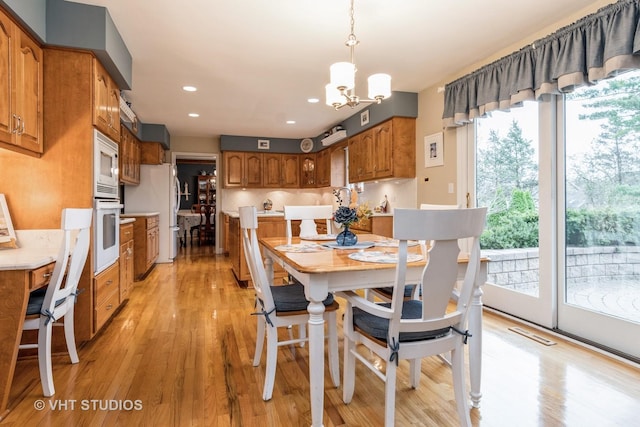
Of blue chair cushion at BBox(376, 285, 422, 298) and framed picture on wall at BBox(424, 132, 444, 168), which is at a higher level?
framed picture on wall at BBox(424, 132, 444, 168)

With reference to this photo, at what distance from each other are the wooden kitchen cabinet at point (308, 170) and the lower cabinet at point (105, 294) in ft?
14.8

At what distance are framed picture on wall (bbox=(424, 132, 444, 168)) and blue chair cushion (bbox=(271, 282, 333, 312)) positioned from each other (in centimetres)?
255

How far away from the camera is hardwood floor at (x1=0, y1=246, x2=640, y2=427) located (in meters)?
1.66

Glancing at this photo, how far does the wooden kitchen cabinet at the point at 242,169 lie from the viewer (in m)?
6.86

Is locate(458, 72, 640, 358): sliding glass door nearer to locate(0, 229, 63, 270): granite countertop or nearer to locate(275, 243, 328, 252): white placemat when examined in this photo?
locate(275, 243, 328, 252): white placemat

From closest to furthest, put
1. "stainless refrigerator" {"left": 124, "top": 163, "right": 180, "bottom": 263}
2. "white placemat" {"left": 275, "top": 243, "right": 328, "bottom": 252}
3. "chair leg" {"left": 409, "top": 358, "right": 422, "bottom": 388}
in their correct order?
1. "chair leg" {"left": 409, "top": 358, "right": 422, "bottom": 388}
2. "white placemat" {"left": 275, "top": 243, "right": 328, "bottom": 252}
3. "stainless refrigerator" {"left": 124, "top": 163, "right": 180, "bottom": 263}

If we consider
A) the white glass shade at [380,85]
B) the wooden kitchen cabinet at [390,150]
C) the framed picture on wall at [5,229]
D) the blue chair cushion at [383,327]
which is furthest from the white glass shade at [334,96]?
the framed picture on wall at [5,229]

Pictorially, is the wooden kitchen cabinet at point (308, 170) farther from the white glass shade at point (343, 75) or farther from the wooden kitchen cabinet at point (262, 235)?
the white glass shade at point (343, 75)

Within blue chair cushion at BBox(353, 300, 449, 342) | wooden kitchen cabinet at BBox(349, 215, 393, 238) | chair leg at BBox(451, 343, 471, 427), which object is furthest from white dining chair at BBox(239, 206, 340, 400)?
wooden kitchen cabinet at BBox(349, 215, 393, 238)

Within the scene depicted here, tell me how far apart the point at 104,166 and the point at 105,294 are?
3.38 ft

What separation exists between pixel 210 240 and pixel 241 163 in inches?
124

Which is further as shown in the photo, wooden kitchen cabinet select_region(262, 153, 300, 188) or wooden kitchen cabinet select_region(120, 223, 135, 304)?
wooden kitchen cabinet select_region(262, 153, 300, 188)

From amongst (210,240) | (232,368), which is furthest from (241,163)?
(232,368)

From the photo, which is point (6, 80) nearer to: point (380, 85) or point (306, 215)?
point (306, 215)
